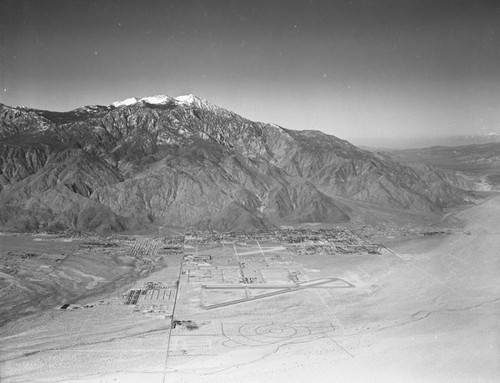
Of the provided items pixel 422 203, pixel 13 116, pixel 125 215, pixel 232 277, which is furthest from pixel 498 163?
pixel 13 116

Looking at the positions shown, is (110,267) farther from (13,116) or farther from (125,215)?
(13,116)

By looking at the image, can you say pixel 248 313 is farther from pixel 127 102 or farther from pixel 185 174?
pixel 127 102

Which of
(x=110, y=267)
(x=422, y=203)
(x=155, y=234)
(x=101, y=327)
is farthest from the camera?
(x=422, y=203)

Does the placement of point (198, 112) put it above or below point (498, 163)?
above

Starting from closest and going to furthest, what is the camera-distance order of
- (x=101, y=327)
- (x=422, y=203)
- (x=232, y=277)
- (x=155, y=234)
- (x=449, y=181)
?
1. (x=101, y=327)
2. (x=232, y=277)
3. (x=155, y=234)
4. (x=422, y=203)
5. (x=449, y=181)

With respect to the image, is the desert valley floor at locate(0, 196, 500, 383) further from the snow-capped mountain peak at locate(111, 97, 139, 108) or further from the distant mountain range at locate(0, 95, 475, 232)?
the snow-capped mountain peak at locate(111, 97, 139, 108)

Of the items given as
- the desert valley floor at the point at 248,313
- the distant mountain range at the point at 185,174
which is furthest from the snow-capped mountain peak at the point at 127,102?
the desert valley floor at the point at 248,313
